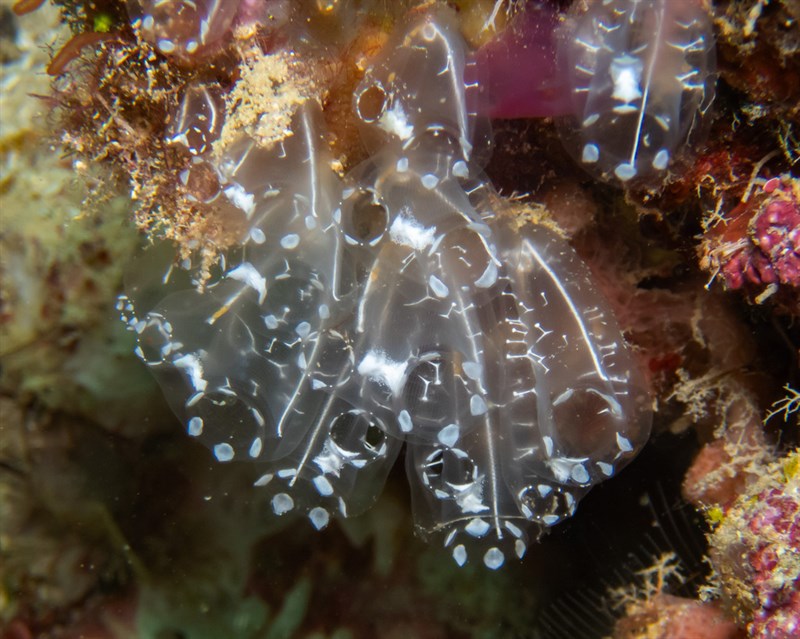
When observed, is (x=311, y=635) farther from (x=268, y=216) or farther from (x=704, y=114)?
(x=704, y=114)

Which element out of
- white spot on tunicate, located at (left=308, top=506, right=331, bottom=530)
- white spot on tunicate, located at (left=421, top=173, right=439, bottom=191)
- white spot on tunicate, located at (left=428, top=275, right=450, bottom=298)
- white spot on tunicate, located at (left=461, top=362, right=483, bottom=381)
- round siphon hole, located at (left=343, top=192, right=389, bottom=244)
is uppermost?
round siphon hole, located at (left=343, top=192, right=389, bottom=244)

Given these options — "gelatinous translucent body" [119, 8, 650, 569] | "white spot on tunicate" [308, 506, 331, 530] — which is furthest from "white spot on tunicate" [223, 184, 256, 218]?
"white spot on tunicate" [308, 506, 331, 530]

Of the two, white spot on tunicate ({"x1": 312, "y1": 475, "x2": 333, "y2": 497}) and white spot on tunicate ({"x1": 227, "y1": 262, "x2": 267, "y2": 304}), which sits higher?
white spot on tunicate ({"x1": 227, "y1": 262, "x2": 267, "y2": 304})

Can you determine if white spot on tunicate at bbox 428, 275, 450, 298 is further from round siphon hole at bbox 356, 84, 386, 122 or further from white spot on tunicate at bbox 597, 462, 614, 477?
white spot on tunicate at bbox 597, 462, 614, 477

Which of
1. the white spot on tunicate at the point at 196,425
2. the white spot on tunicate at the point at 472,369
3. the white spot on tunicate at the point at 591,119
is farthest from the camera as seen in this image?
the white spot on tunicate at the point at 196,425

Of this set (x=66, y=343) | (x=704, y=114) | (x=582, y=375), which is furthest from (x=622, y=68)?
(x=66, y=343)

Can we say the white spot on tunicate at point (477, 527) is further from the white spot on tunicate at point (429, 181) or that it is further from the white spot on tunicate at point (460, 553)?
the white spot on tunicate at point (429, 181)

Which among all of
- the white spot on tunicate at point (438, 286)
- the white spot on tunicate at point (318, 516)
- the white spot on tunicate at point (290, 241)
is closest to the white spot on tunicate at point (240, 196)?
the white spot on tunicate at point (290, 241)
